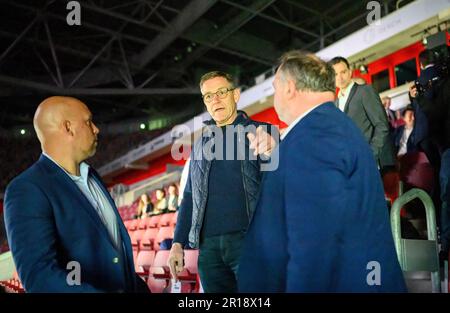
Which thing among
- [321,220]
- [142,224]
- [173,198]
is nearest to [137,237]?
[142,224]

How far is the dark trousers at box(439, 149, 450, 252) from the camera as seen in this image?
2.01 meters

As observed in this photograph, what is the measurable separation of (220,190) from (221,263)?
29 cm

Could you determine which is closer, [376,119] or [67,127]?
[67,127]

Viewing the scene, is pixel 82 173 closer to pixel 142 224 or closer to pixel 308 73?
pixel 308 73

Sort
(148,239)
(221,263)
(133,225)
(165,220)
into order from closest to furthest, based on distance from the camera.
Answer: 1. (221,263)
2. (148,239)
3. (165,220)
4. (133,225)

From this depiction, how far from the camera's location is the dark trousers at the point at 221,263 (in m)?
1.59

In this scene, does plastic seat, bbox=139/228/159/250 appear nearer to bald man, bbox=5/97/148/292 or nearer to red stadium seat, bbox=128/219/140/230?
red stadium seat, bbox=128/219/140/230

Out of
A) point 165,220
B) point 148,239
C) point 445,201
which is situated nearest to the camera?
point 445,201

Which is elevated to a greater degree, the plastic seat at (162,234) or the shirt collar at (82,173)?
the shirt collar at (82,173)

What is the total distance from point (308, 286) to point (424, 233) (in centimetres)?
139

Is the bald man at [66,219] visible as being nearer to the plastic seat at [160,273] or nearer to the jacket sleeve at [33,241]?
the jacket sleeve at [33,241]

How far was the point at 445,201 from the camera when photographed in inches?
81.7

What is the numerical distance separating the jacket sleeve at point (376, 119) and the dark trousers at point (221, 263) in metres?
1.17

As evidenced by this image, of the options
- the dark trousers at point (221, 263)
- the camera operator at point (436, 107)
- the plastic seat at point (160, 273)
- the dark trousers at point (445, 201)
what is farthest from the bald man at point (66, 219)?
the plastic seat at point (160, 273)
